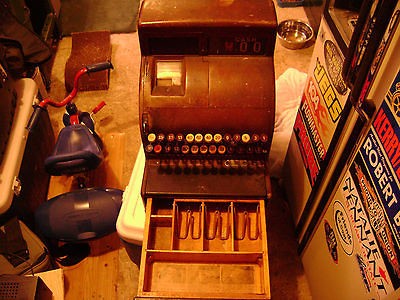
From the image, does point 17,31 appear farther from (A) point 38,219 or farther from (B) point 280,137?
(B) point 280,137

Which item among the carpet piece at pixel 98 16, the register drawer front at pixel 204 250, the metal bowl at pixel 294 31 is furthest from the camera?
the carpet piece at pixel 98 16

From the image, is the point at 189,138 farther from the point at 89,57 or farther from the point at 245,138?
the point at 89,57

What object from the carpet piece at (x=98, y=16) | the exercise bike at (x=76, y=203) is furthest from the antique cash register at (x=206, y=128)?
the carpet piece at (x=98, y=16)

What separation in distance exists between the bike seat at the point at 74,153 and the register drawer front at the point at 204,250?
0.64 metres

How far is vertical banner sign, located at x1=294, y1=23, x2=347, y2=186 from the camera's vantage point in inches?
60.6

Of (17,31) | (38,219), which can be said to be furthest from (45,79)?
(38,219)

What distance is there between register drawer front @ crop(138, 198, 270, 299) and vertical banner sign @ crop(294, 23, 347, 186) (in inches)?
16.4

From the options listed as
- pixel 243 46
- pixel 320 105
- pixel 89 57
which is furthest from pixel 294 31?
pixel 243 46

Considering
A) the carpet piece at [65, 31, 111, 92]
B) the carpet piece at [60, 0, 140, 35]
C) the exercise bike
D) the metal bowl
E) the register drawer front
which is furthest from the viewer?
the carpet piece at [60, 0, 140, 35]

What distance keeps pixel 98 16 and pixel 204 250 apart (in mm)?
2817

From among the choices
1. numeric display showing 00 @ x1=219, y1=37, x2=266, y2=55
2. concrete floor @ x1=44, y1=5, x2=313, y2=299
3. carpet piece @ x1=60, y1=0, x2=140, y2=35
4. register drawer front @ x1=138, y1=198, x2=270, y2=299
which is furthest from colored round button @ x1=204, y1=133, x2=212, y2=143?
carpet piece @ x1=60, y1=0, x2=140, y2=35

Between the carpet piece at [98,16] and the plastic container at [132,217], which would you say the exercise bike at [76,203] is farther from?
the carpet piece at [98,16]

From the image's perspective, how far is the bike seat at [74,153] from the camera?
2.02 m

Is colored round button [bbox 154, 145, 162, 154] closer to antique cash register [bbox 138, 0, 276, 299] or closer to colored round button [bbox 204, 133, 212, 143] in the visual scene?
antique cash register [bbox 138, 0, 276, 299]
